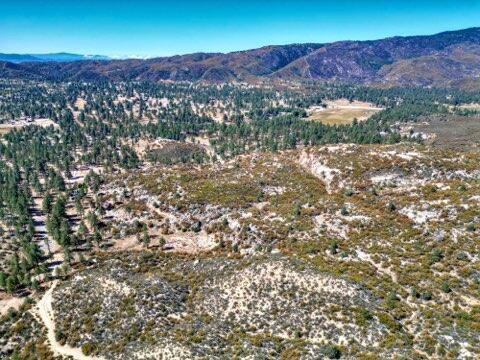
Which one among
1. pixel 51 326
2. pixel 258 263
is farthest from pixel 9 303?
pixel 258 263

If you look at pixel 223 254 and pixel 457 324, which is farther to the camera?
pixel 223 254

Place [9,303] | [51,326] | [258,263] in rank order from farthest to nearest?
[9,303], [258,263], [51,326]

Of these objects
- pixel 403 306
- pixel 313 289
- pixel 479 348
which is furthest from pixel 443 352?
pixel 313 289

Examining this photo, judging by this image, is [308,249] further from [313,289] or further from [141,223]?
[141,223]

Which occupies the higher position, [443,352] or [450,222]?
[450,222]

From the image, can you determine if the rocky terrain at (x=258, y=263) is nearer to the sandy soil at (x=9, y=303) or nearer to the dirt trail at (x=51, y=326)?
the dirt trail at (x=51, y=326)

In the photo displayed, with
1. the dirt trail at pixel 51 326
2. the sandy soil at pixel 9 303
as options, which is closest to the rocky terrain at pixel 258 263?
the dirt trail at pixel 51 326

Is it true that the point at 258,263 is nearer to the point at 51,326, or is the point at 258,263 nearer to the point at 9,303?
the point at 51,326

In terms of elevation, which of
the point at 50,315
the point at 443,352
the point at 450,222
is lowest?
the point at 50,315
